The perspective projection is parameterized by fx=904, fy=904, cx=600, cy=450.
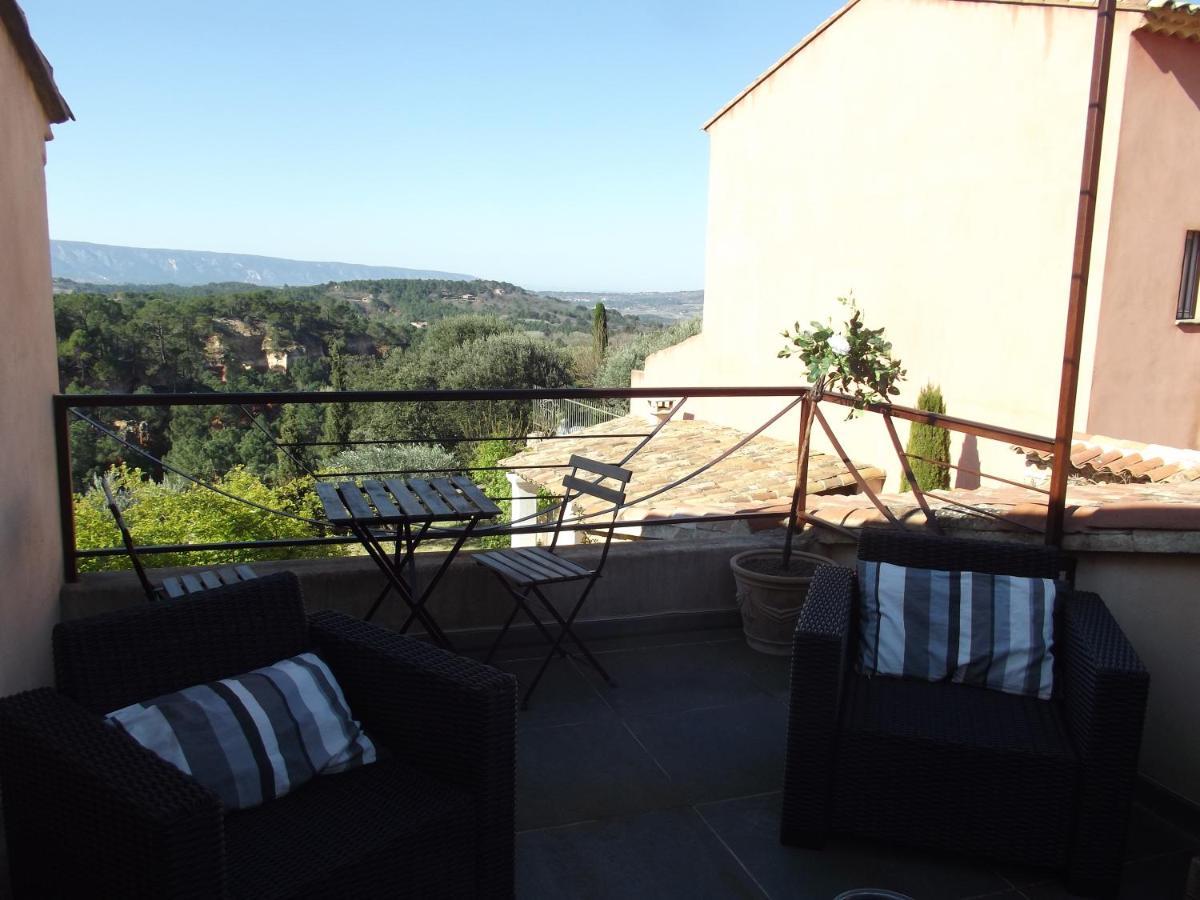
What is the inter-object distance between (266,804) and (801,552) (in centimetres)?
280

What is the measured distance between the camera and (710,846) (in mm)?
2443

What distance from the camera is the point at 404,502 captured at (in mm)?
3254

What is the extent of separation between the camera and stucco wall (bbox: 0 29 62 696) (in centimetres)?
260

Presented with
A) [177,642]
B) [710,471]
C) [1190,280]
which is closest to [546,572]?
[177,642]

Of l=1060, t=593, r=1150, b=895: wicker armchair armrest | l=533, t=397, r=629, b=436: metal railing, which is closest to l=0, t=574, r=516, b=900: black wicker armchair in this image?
l=1060, t=593, r=1150, b=895: wicker armchair armrest

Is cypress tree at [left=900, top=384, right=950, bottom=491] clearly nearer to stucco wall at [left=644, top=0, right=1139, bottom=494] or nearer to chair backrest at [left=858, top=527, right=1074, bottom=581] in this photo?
stucco wall at [left=644, top=0, right=1139, bottom=494]

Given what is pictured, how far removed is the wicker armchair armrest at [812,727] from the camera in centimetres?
234

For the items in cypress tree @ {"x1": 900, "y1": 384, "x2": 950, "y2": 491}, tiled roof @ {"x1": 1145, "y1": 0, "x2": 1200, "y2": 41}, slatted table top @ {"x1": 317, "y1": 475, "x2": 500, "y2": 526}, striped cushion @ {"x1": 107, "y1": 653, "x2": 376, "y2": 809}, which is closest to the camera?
striped cushion @ {"x1": 107, "y1": 653, "x2": 376, "y2": 809}

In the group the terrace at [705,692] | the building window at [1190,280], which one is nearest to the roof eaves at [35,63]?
the terrace at [705,692]

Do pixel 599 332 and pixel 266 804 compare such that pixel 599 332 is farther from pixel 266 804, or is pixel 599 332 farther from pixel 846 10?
pixel 266 804

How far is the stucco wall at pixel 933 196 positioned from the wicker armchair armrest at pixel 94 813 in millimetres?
8129

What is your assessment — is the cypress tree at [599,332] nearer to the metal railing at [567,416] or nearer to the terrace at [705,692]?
the metal railing at [567,416]

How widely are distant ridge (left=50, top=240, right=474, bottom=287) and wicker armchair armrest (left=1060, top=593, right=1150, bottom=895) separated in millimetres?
48346

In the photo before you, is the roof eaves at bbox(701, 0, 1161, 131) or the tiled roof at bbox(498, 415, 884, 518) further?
the tiled roof at bbox(498, 415, 884, 518)
